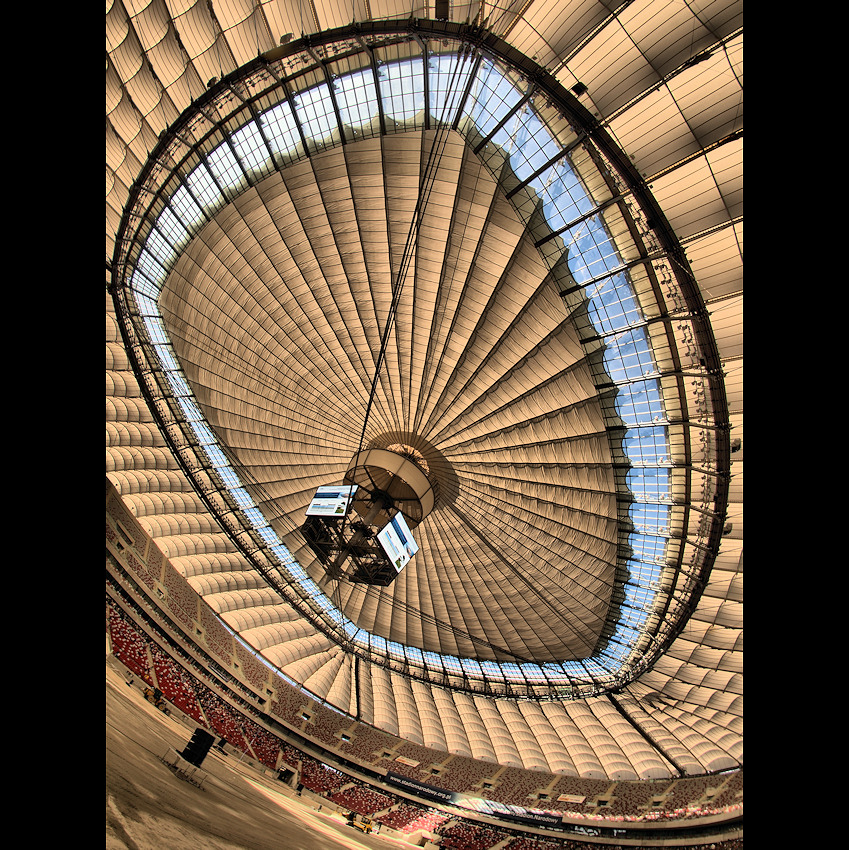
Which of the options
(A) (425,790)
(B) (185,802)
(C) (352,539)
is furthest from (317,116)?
(A) (425,790)

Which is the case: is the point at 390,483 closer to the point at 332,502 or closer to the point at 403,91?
the point at 332,502

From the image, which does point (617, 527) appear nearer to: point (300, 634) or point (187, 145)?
point (300, 634)

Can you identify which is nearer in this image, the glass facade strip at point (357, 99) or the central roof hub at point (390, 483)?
the glass facade strip at point (357, 99)

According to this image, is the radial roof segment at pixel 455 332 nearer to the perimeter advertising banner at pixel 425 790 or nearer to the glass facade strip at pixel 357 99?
the glass facade strip at pixel 357 99

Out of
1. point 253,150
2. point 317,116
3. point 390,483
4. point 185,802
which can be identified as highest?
point 317,116

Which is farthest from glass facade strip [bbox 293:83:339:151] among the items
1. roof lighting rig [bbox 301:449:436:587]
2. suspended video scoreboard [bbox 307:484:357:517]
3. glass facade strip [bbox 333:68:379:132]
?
suspended video scoreboard [bbox 307:484:357:517]

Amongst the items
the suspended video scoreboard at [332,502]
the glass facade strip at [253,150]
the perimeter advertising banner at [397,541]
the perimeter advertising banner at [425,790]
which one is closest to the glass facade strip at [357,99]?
the glass facade strip at [253,150]
